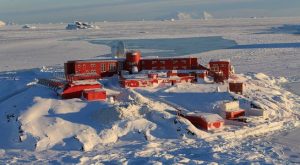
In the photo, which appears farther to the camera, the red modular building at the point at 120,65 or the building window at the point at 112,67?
A: the building window at the point at 112,67

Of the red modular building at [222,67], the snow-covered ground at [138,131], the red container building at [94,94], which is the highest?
the red modular building at [222,67]

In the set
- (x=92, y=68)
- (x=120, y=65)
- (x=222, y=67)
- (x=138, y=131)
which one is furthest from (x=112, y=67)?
(x=138, y=131)

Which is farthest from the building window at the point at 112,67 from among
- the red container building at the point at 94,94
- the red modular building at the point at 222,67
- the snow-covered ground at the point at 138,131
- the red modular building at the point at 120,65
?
the red modular building at the point at 222,67

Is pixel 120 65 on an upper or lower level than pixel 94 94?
upper

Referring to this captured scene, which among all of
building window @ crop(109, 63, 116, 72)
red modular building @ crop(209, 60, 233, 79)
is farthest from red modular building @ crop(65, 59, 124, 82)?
red modular building @ crop(209, 60, 233, 79)

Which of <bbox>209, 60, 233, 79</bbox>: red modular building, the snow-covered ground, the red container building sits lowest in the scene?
the snow-covered ground

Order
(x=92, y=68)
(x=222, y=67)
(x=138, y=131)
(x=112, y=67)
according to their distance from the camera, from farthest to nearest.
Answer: (x=222, y=67)
(x=112, y=67)
(x=92, y=68)
(x=138, y=131)

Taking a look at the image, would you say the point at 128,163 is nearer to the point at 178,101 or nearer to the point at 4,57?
the point at 178,101

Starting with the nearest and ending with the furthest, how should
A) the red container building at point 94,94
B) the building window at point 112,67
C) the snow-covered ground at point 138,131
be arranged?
the snow-covered ground at point 138,131 → the red container building at point 94,94 → the building window at point 112,67

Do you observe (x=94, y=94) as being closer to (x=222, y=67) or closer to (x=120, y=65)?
(x=120, y=65)

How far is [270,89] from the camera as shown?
19922mm

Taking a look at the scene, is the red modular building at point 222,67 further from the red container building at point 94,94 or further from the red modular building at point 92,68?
the red container building at point 94,94

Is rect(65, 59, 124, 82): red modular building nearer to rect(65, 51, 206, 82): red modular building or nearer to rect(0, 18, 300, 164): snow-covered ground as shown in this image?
rect(65, 51, 206, 82): red modular building

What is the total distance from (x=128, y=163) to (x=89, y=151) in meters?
1.40
